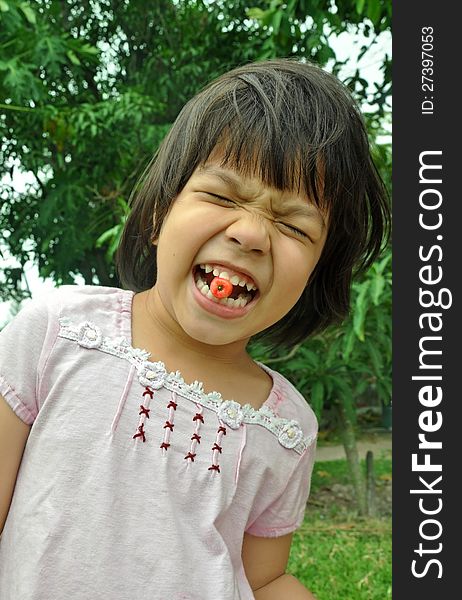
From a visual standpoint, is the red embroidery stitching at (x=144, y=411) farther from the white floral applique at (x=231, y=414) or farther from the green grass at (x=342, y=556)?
the green grass at (x=342, y=556)

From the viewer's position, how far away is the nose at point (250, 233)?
0.97 metres

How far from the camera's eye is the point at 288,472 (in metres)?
1.13

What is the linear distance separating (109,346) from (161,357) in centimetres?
7

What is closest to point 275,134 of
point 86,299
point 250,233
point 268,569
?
point 250,233

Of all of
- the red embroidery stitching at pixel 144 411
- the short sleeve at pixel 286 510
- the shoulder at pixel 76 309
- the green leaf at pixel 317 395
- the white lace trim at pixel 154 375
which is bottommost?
the short sleeve at pixel 286 510

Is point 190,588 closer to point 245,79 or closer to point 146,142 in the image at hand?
point 245,79

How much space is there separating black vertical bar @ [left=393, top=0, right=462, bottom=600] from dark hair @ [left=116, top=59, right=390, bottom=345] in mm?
281

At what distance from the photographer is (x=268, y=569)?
1182mm

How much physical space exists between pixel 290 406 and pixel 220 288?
0.86 ft

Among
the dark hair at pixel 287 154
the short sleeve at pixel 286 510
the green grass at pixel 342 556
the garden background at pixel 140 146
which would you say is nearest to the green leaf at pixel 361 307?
the garden background at pixel 140 146

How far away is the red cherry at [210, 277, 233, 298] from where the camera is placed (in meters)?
0.98

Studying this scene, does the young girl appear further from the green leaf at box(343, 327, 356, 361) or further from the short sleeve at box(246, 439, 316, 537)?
the green leaf at box(343, 327, 356, 361)

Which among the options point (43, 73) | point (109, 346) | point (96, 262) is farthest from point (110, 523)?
point (43, 73)

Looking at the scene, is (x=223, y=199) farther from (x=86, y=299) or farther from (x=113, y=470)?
(x=113, y=470)
